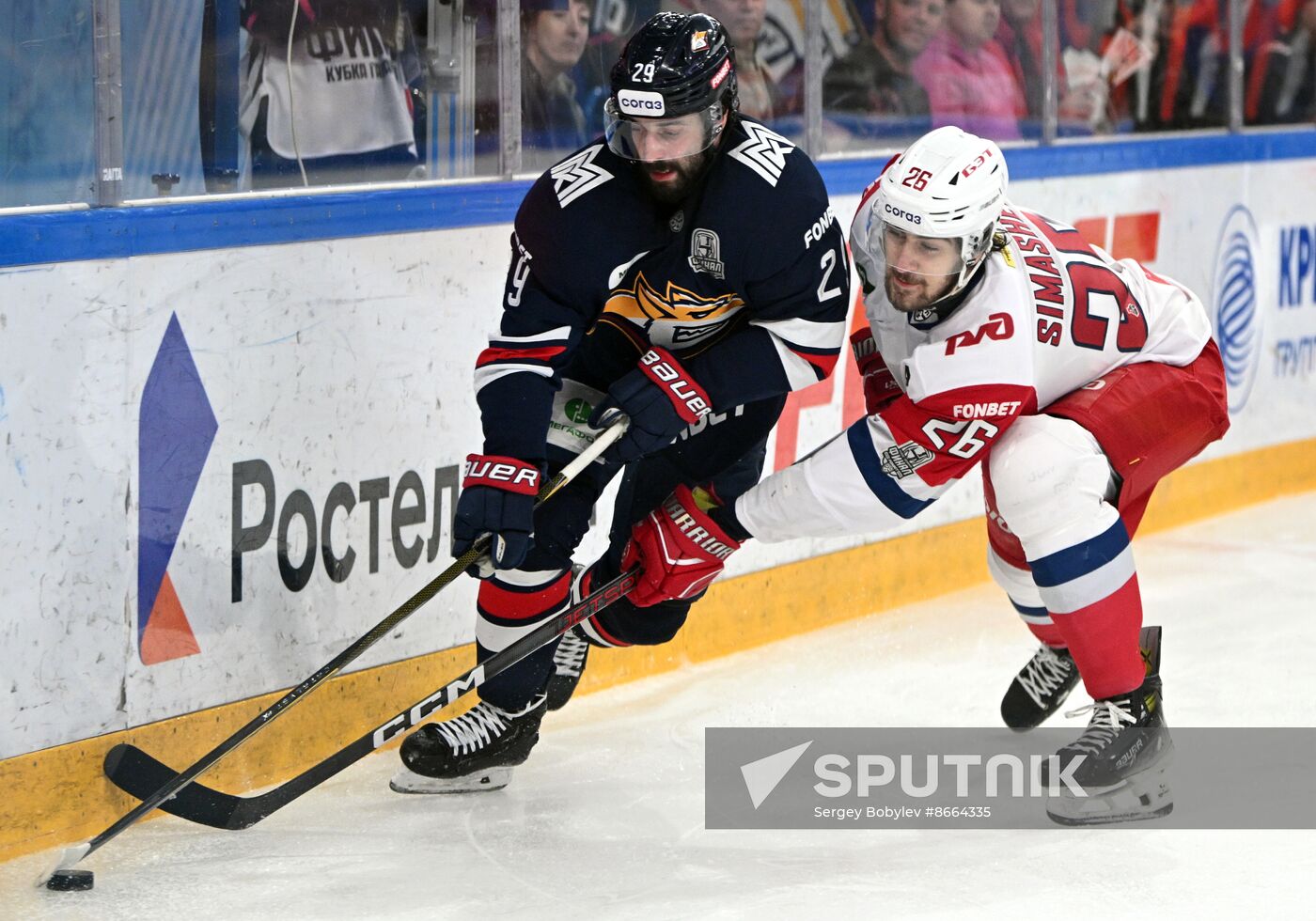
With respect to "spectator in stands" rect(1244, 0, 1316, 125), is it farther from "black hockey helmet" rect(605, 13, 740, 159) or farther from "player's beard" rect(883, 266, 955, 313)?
"black hockey helmet" rect(605, 13, 740, 159)

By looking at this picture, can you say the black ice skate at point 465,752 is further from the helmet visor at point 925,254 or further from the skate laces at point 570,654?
the helmet visor at point 925,254

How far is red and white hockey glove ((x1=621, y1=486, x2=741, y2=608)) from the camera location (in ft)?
9.13

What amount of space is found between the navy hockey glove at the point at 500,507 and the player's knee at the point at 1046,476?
73 cm

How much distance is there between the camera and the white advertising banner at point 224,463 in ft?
8.53

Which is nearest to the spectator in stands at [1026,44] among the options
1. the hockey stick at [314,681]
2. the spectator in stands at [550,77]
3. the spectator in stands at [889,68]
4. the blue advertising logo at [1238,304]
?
the spectator in stands at [889,68]

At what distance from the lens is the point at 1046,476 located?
106 inches

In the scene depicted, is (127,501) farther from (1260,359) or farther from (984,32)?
(1260,359)

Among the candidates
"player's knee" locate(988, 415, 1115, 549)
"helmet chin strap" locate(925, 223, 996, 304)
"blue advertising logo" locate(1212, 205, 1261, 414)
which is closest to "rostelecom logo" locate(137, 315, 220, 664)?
"helmet chin strap" locate(925, 223, 996, 304)

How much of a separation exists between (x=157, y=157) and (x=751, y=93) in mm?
1510

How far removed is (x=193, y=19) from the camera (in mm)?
2850

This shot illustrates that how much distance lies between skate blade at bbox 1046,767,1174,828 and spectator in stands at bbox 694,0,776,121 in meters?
1.69

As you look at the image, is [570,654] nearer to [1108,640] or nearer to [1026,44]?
[1108,640]

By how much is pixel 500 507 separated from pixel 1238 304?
3.12 m

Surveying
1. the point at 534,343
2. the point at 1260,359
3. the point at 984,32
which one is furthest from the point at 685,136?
the point at 1260,359
